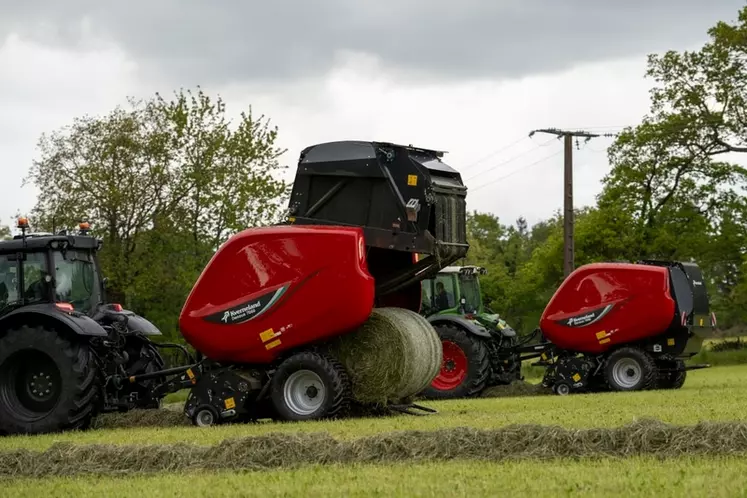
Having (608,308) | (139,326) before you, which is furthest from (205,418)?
(608,308)

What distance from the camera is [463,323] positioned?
23.0 meters

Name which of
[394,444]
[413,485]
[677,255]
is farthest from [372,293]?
[677,255]

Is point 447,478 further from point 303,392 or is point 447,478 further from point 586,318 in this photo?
point 586,318

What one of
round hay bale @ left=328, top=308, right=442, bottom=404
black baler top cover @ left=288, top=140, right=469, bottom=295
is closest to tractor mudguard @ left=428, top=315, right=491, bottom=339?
black baler top cover @ left=288, top=140, right=469, bottom=295

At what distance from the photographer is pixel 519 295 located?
62938 mm

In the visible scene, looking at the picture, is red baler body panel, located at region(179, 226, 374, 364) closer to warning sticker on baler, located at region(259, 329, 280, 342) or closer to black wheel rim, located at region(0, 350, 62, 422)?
warning sticker on baler, located at region(259, 329, 280, 342)

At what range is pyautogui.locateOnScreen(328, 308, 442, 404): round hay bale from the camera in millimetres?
15422

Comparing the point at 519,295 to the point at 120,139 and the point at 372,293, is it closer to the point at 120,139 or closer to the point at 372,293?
the point at 120,139

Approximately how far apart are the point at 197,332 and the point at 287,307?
1.20 metres

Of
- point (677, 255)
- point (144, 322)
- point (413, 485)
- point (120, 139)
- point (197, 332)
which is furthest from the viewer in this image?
point (677, 255)

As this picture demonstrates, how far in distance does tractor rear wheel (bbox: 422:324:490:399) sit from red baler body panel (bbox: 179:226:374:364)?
715 centimetres

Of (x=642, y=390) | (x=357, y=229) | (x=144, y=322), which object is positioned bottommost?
(x=642, y=390)

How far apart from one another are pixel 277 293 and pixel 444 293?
903cm

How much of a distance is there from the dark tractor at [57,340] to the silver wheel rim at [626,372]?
30.8 feet
